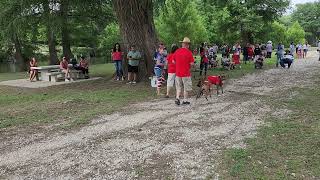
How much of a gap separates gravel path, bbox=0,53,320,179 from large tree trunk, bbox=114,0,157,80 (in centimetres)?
571

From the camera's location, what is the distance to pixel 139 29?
17.2 metres

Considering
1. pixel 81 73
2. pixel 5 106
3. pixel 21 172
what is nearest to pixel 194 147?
pixel 21 172

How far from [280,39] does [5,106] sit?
54.9 m

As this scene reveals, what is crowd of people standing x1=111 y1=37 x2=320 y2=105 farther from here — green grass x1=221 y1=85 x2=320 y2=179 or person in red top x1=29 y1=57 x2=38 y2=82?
person in red top x1=29 y1=57 x2=38 y2=82

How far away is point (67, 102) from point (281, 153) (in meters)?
7.97

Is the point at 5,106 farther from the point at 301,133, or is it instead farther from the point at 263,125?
the point at 301,133

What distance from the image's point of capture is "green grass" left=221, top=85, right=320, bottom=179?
5.95 metres

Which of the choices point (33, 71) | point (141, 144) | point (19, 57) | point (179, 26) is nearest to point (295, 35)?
point (179, 26)

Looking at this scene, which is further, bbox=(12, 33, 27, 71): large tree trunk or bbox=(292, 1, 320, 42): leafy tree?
bbox=(292, 1, 320, 42): leafy tree

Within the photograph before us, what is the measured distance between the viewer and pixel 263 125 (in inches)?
348

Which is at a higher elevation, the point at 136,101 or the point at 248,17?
the point at 248,17

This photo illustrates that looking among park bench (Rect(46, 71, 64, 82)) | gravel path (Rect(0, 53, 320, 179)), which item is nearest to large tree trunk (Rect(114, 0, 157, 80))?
park bench (Rect(46, 71, 64, 82))

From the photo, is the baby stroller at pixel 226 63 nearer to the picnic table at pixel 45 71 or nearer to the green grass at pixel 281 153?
the picnic table at pixel 45 71

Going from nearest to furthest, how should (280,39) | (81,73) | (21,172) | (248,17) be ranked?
(21,172), (81,73), (248,17), (280,39)
